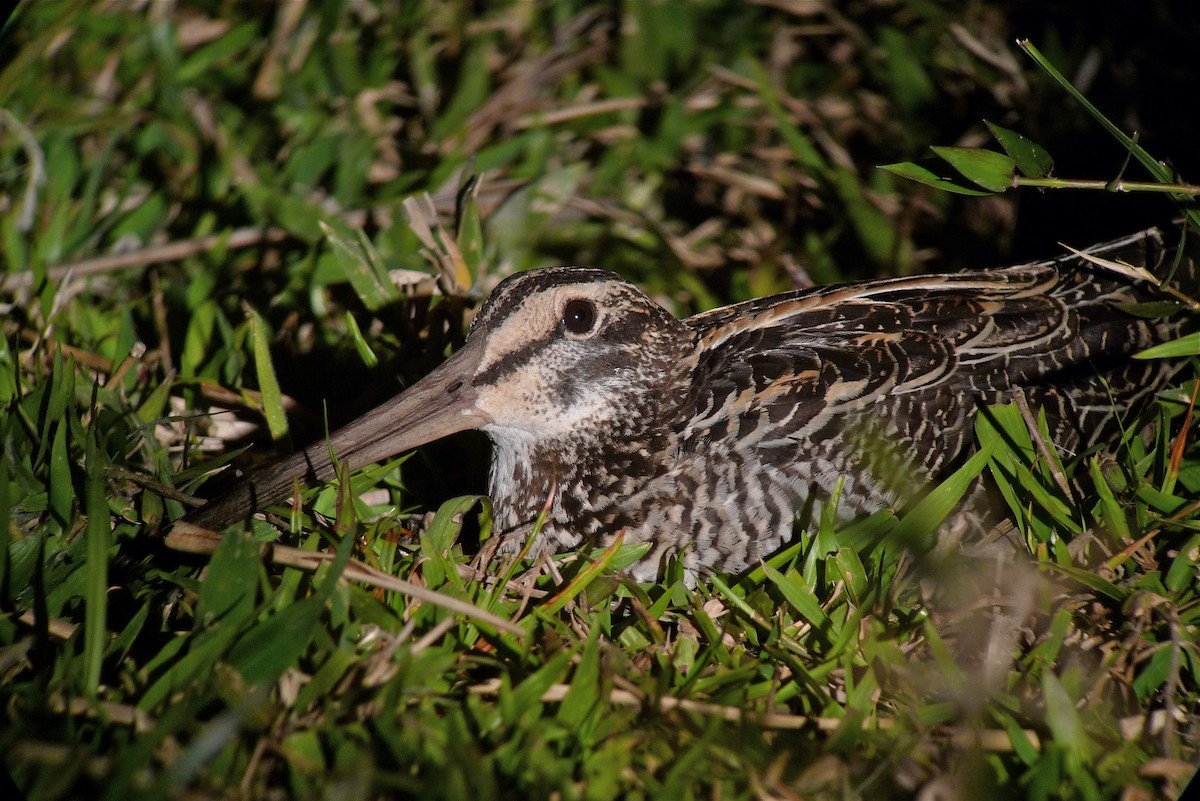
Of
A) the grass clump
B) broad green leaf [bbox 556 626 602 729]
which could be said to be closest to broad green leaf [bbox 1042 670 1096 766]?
the grass clump

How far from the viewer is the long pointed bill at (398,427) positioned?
2514 mm

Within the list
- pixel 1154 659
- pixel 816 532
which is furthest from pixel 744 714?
pixel 1154 659

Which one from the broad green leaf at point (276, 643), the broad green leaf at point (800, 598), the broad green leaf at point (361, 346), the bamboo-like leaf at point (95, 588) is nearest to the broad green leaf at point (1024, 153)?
the broad green leaf at point (800, 598)

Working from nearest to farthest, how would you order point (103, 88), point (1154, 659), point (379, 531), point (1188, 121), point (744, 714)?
1. point (744, 714)
2. point (1154, 659)
3. point (379, 531)
4. point (1188, 121)
5. point (103, 88)

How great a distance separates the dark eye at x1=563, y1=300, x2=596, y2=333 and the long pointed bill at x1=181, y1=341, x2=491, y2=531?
0.23 m

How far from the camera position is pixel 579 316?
8.73 ft

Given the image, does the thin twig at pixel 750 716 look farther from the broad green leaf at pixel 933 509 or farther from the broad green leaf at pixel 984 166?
the broad green leaf at pixel 984 166

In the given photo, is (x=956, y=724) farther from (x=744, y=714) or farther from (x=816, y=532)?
(x=816, y=532)

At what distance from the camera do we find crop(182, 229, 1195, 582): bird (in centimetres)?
260

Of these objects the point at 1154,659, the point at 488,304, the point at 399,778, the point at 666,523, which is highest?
the point at 488,304

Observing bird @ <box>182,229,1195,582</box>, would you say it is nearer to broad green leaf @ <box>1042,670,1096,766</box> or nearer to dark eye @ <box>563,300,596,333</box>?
dark eye @ <box>563,300,596,333</box>

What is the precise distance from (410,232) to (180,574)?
1.73m

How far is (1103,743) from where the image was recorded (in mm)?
2074

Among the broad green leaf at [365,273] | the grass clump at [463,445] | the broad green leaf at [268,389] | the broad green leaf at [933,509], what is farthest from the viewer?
the broad green leaf at [365,273]
